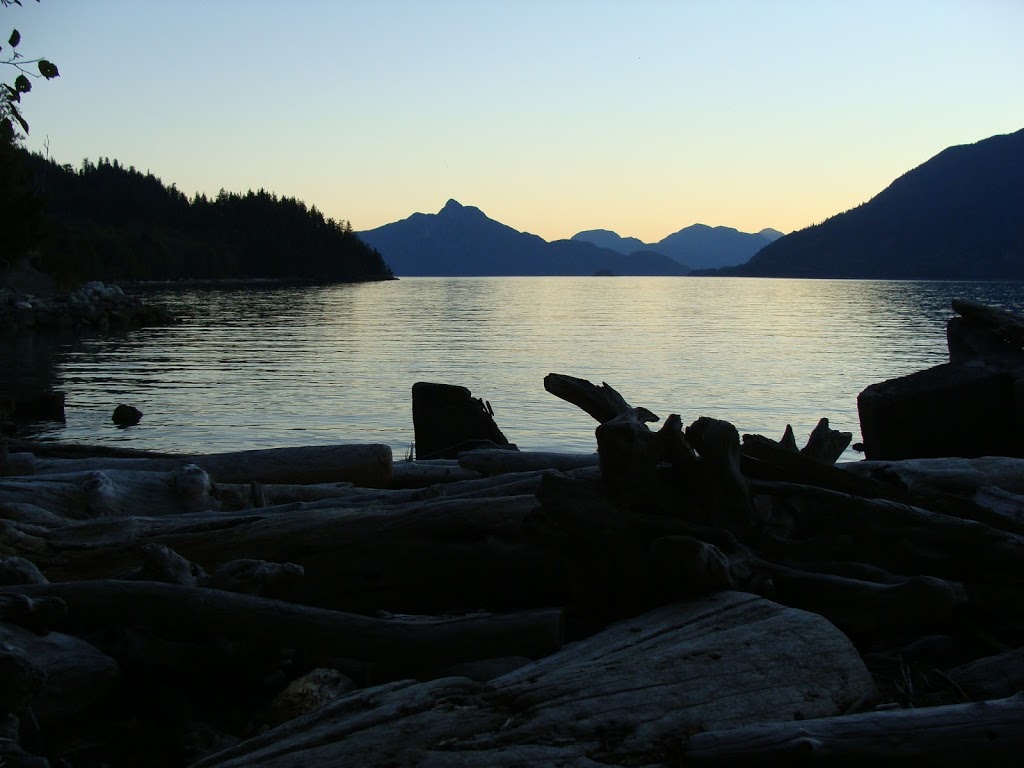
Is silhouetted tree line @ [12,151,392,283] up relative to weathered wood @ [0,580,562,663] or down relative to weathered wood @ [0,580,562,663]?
up

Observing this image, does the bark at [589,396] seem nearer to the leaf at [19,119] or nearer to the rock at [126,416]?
the leaf at [19,119]

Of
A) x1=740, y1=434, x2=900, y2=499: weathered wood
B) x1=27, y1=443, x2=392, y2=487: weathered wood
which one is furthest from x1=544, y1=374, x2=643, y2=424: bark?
x1=27, y1=443, x2=392, y2=487: weathered wood

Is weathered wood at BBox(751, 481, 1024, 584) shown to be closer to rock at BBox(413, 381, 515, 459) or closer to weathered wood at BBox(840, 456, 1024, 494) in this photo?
weathered wood at BBox(840, 456, 1024, 494)

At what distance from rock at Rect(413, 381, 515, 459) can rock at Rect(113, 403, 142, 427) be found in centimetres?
934

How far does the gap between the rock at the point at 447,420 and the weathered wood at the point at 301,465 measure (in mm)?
2218

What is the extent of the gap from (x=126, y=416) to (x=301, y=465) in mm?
11122

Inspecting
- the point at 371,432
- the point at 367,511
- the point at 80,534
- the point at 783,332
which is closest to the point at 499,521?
the point at 367,511

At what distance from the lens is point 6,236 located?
1769 inches

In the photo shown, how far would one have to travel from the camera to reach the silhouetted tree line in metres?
145

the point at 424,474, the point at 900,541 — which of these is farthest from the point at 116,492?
the point at 900,541

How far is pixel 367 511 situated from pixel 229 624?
1306 mm

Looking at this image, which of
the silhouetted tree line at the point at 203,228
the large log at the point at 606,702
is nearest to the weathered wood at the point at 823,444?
the large log at the point at 606,702

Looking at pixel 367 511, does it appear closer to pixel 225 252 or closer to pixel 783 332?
pixel 783 332

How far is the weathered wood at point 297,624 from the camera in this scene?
158 inches
